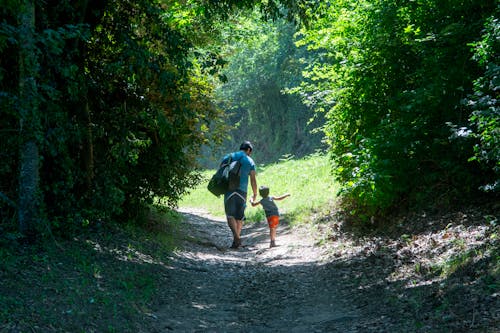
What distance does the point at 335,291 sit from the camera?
7.45m

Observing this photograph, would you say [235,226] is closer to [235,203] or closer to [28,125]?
[235,203]

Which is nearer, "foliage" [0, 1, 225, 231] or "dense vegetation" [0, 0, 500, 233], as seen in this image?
"dense vegetation" [0, 0, 500, 233]

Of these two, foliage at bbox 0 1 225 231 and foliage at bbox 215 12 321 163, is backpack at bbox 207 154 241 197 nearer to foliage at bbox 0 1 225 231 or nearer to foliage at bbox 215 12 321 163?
foliage at bbox 0 1 225 231

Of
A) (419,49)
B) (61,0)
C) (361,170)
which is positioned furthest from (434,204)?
(61,0)

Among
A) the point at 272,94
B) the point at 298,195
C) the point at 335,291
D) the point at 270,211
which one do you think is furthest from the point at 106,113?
the point at 272,94

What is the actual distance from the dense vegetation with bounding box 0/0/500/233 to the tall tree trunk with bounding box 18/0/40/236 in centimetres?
2

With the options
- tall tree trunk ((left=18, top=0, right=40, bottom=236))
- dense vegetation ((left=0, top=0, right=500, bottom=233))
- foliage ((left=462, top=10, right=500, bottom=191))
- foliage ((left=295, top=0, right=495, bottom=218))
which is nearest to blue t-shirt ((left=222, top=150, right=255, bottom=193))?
dense vegetation ((left=0, top=0, right=500, bottom=233))

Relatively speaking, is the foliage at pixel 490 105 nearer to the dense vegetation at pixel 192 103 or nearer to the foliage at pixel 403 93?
the dense vegetation at pixel 192 103

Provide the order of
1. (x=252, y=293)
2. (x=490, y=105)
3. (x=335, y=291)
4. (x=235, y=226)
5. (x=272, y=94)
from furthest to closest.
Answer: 1. (x=272, y=94)
2. (x=235, y=226)
3. (x=252, y=293)
4. (x=335, y=291)
5. (x=490, y=105)

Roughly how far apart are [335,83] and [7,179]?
629 cm

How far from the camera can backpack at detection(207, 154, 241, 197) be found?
11.3 m

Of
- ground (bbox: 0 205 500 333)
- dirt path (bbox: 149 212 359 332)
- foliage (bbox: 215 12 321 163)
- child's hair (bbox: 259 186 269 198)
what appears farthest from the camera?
foliage (bbox: 215 12 321 163)

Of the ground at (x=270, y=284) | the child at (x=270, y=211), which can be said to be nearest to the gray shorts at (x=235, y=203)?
the child at (x=270, y=211)

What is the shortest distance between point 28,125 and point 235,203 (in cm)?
576
